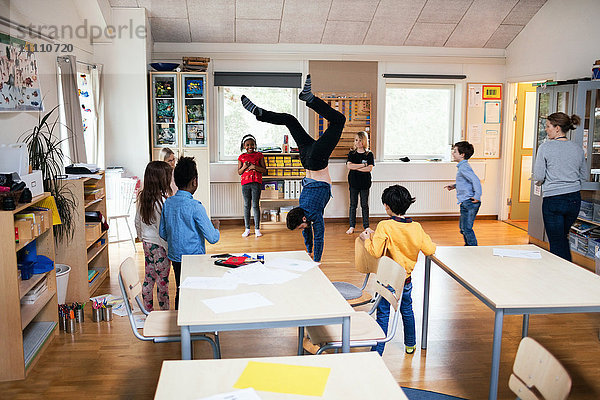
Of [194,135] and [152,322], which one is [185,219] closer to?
[152,322]

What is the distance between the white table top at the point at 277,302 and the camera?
2.44 metres

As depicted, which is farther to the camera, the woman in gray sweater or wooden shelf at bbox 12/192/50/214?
the woman in gray sweater

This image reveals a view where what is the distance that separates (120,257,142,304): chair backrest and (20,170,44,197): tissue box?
0.99 metres

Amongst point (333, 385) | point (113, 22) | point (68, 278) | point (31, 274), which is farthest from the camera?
point (113, 22)

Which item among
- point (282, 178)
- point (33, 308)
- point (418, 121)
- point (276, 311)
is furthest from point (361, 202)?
point (276, 311)

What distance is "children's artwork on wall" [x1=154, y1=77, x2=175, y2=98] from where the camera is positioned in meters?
7.39

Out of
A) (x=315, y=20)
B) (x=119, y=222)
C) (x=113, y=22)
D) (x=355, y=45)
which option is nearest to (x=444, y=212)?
(x=355, y=45)

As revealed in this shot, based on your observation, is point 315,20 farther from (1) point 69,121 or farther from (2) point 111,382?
(2) point 111,382

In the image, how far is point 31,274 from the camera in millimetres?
3793

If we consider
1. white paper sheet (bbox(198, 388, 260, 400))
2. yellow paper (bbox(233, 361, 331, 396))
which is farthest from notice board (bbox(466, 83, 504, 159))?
white paper sheet (bbox(198, 388, 260, 400))

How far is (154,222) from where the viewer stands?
3926 millimetres

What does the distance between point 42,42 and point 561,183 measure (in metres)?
4.92

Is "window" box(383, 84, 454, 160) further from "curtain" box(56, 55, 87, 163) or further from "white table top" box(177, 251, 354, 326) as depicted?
"white table top" box(177, 251, 354, 326)

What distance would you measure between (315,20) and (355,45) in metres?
0.89
